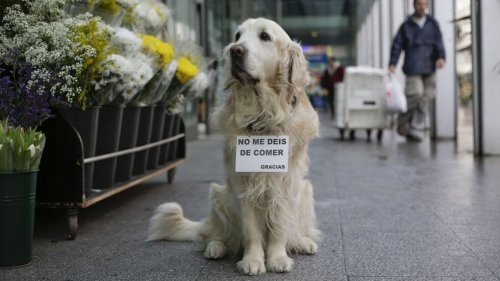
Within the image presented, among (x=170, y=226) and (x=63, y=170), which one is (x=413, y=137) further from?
(x=63, y=170)

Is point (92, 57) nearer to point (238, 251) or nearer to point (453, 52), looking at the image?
point (238, 251)

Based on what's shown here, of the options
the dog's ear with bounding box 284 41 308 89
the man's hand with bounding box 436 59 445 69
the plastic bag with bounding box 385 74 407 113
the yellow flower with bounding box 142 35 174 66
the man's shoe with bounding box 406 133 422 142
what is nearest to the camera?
the dog's ear with bounding box 284 41 308 89

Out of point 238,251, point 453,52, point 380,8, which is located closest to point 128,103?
point 238,251

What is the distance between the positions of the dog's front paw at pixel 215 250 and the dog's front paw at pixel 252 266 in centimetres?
30

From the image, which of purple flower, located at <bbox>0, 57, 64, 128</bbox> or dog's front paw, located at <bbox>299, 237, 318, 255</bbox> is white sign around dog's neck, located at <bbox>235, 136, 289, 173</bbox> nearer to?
dog's front paw, located at <bbox>299, 237, 318, 255</bbox>

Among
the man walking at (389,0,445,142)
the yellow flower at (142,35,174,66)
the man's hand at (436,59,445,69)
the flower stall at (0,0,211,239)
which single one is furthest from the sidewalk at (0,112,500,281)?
the man walking at (389,0,445,142)

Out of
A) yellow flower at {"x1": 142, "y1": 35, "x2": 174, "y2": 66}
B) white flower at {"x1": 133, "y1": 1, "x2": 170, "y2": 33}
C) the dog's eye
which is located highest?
white flower at {"x1": 133, "y1": 1, "x2": 170, "y2": 33}

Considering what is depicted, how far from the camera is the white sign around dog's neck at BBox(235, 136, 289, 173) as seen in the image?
329 cm

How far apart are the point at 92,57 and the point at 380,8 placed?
19.3 metres

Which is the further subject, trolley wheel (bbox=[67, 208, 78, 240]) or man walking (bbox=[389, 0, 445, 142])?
man walking (bbox=[389, 0, 445, 142])

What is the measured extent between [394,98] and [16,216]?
868cm

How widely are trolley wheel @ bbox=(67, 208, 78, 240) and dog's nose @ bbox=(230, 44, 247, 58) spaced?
166 cm

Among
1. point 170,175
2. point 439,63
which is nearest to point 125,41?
point 170,175

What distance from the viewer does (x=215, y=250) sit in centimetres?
355
